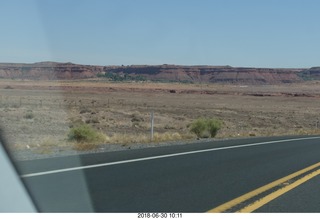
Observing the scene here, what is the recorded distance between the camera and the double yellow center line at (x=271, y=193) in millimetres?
7848

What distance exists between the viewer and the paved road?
788cm

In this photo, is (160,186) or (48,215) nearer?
(48,215)

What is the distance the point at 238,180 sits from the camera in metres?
10.7

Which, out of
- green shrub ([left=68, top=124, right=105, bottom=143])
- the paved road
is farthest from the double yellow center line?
green shrub ([left=68, top=124, right=105, bottom=143])

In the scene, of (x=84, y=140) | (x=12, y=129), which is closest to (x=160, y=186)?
(x=84, y=140)

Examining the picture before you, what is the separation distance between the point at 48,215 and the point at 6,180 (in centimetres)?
184

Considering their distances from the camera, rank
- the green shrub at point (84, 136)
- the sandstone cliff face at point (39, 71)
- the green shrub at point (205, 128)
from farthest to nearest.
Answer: the sandstone cliff face at point (39, 71)
the green shrub at point (205, 128)
the green shrub at point (84, 136)

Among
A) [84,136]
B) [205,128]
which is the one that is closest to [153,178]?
[84,136]

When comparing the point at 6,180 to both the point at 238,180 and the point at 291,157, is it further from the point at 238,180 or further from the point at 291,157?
the point at 291,157

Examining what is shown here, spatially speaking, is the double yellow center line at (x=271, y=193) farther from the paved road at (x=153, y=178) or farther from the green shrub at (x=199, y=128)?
the green shrub at (x=199, y=128)

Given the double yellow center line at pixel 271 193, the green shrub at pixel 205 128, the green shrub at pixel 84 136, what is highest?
the double yellow center line at pixel 271 193

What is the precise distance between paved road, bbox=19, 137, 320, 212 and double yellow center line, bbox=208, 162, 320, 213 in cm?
18

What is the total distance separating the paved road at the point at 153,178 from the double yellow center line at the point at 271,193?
0.58 ft

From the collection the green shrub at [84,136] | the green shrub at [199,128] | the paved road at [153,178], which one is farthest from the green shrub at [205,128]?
the paved road at [153,178]
